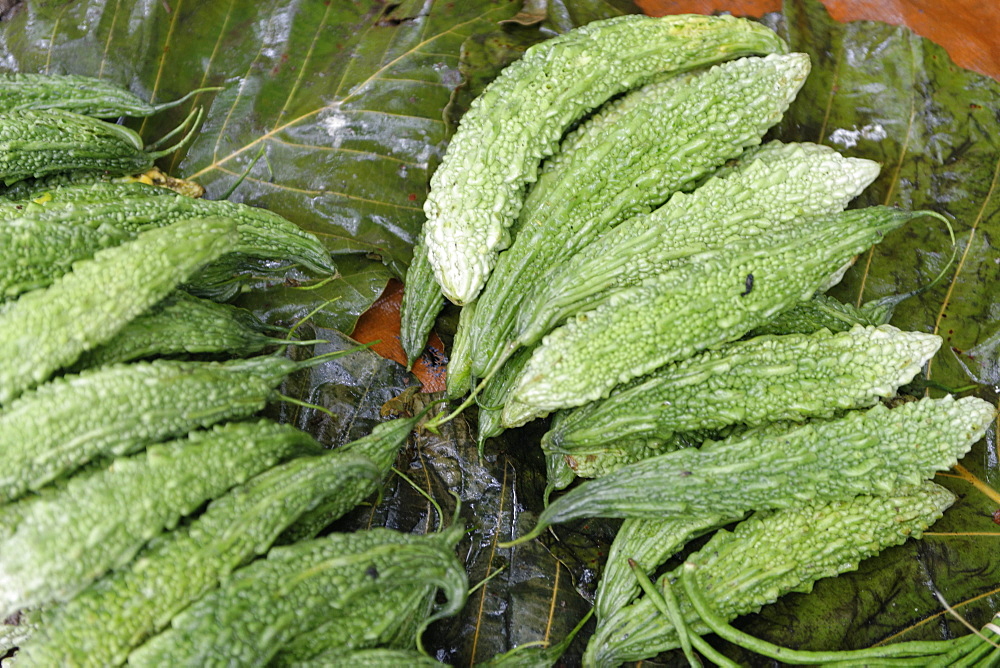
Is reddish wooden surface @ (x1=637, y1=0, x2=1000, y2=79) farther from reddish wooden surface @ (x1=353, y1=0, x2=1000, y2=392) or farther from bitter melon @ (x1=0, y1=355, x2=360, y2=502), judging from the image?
bitter melon @ (x1=0, y1=355, x2=360, y2=502)

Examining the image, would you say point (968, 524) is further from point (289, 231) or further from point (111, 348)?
point (111, 348)

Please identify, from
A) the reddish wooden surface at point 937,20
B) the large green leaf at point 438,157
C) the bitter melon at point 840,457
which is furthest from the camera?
the reddish wooden surface at point 937,20

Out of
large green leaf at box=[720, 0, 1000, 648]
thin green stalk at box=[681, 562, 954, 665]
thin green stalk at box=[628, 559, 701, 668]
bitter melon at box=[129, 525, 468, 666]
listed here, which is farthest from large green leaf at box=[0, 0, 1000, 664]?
bitter melon at box=[129, 525, 468, 666]

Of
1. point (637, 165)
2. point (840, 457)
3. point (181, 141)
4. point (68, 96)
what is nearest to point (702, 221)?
point (637, 165)

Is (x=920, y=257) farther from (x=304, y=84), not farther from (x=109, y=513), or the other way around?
(x=109, y=513)

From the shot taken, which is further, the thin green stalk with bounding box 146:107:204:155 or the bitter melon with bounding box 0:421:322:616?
the thin green stalk with bounding box 146:107:204:155

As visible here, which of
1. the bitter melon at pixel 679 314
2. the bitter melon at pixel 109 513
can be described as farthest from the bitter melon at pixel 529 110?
the bitter melon at pixel 109 513

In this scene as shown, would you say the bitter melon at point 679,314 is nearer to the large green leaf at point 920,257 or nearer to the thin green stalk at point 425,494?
the thin green stalk at point 425,494
